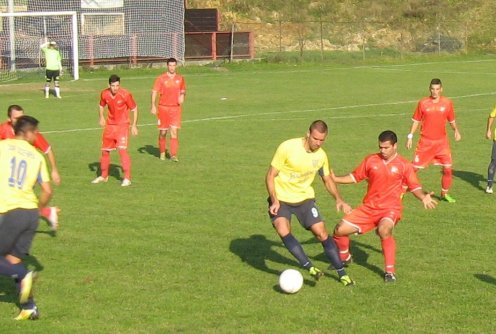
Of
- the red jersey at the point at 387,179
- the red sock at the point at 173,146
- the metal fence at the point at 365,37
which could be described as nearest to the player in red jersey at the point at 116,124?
the red sock at the point at 173,146

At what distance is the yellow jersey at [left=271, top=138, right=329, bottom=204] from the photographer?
10.9m

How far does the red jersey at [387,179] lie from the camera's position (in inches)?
440

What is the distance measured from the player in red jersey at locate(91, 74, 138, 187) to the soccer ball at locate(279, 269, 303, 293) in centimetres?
769

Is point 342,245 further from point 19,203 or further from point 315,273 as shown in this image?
point 19,203

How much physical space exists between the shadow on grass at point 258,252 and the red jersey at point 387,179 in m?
1.33

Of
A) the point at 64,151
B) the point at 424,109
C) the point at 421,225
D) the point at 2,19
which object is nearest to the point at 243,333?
the point at 421,225

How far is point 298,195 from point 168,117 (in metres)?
10.3

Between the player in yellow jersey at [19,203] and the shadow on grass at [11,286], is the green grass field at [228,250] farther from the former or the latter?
the player in yellow jersey at [19,203]

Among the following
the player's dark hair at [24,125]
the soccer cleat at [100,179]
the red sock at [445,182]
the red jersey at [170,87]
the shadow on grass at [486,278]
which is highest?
the player's dark hair at [24,125]

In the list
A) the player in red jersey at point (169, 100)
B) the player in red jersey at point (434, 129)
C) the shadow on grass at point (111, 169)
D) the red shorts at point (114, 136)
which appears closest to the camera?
the player in red jersey at point (434, 129)

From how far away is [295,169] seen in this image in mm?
10938

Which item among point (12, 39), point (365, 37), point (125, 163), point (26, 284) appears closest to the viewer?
point (26, 284)

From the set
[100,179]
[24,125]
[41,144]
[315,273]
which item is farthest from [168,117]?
[24,125]

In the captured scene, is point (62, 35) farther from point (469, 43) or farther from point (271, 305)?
point (271, 305)
